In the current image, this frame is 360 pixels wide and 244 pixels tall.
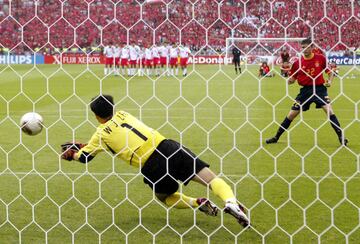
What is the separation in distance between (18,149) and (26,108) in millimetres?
5426

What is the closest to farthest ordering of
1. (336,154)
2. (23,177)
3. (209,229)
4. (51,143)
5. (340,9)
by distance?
(209,229) → (340,9) → (23,177) → (336,154) → (51,143)

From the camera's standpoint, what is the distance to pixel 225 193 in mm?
4965

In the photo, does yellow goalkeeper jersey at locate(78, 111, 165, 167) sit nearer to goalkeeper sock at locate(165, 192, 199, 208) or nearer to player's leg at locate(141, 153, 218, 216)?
player's leg at locate(141, 153, 218, 216)

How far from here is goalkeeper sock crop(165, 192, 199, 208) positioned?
5398 millimetres

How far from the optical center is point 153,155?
16.9 ft

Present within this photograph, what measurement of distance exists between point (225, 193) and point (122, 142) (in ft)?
3.15

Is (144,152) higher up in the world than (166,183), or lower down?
higher up

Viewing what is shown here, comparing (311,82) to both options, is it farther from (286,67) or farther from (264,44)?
(264,44)

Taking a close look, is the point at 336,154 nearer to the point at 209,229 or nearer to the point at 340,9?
the point at 340,9

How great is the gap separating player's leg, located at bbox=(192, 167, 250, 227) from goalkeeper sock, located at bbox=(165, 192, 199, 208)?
289 millimetres

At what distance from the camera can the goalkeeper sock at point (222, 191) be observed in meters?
4.91

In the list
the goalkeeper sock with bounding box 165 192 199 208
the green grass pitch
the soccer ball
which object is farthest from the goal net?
the soccer ball

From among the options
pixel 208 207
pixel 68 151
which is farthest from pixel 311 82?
pixel 68 151

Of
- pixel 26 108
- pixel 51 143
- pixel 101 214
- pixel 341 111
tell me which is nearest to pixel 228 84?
pixel 341 111
